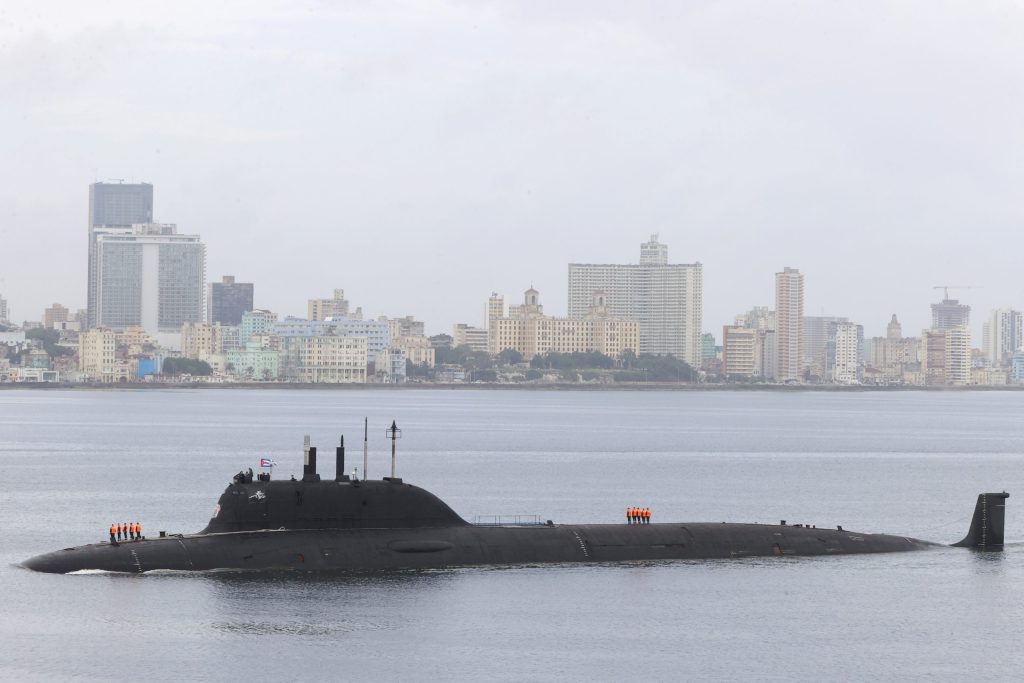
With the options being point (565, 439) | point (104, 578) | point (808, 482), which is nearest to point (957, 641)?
point (104, 578)

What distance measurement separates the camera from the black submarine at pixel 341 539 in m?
42.3

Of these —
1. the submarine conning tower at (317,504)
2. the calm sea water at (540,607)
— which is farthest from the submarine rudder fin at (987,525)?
the submarine conning tower at (317,504)

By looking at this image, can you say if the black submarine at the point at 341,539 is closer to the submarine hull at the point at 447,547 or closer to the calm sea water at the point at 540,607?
the submarine hull at the point at 447,547

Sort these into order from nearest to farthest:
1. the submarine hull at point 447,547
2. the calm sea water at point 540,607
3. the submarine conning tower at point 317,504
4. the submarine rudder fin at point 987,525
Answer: the calm sea water at point 540,607 → the submarine hull at point 447,547 → the submarine conning tower at point 317,504 → the submarine rudder fin at point 987,525

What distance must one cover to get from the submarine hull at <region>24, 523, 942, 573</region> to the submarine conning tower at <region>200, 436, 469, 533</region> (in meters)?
0.27

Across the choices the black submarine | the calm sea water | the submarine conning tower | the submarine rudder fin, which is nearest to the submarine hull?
the black submarine

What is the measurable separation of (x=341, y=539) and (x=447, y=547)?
3087 mm

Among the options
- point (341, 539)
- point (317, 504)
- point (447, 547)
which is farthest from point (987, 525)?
point (317, 504)

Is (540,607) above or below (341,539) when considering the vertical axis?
below

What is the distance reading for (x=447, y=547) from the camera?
4447 centimetres

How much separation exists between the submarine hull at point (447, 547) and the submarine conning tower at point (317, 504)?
10.5 inches

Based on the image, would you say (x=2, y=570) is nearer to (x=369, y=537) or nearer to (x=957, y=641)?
(x=369, y=537)

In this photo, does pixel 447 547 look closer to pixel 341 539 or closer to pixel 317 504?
pixel 341 539

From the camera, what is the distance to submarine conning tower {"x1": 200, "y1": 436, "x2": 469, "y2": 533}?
43.0m
